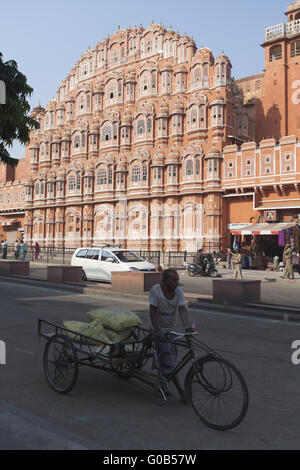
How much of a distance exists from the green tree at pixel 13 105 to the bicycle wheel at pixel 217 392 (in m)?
8.12

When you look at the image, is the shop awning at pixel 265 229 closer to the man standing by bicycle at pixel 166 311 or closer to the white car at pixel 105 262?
the white car at pixel 105 262

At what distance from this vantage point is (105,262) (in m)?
18.1

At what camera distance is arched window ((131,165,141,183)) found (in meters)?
44.4

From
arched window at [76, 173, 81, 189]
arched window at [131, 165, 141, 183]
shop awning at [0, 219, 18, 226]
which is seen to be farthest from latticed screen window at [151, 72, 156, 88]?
shop awning at [0, 219, 18, 226]

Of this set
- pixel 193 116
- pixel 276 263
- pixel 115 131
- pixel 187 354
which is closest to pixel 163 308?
pixel 187 354

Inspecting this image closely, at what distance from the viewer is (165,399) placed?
169 inches

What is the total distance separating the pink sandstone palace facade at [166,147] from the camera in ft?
123

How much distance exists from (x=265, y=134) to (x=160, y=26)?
59.1ft

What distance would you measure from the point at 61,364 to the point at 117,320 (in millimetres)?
839

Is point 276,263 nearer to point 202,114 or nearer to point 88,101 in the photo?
point 202,114

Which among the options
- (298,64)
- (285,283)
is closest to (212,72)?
(298,64)

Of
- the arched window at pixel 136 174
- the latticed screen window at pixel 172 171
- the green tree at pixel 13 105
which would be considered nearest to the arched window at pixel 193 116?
the latticed screen window at pixel 172 171

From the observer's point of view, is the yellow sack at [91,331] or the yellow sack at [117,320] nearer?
the yellow sack at [91,331]

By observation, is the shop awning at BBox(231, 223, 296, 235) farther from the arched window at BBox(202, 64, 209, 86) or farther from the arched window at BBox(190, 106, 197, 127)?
the arched window at BBox(202, 64, 209, 86)
